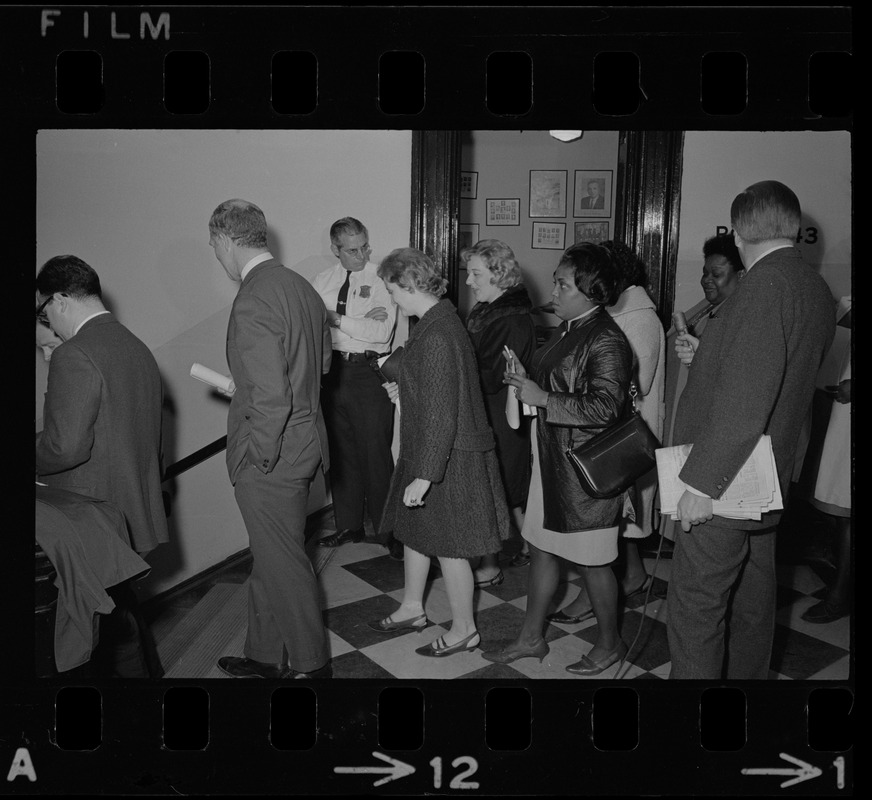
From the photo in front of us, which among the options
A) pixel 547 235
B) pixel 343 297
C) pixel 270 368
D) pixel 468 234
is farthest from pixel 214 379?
pixel 547 235

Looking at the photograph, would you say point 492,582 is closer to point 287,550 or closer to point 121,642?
point 287,550

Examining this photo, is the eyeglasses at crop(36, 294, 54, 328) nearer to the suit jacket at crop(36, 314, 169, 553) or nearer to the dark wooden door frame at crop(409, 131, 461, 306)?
the suit jacket at crop(36, 314, 169, 553)

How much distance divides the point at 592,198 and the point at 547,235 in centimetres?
50

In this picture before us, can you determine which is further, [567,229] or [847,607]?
[567,229]

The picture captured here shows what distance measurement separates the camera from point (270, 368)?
2.18 meters

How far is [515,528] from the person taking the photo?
3.68m

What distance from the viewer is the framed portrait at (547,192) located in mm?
6719

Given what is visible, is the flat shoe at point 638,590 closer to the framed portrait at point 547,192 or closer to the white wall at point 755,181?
the white wall at point 755,181
